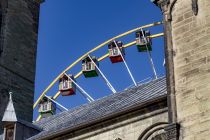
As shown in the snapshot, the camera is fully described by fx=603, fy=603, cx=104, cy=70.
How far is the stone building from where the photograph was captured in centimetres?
1919

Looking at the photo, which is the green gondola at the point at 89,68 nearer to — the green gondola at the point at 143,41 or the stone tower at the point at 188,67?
the green gondola at the point at 143,41

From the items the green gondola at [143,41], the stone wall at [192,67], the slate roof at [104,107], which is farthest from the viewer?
the green gondola at [143,41]

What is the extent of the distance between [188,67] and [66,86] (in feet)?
91.4

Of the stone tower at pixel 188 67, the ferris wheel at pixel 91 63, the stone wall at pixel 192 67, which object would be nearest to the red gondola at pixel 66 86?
the ferris wheel at pixel 91 63

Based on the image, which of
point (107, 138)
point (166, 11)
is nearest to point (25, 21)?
point (107, 138)

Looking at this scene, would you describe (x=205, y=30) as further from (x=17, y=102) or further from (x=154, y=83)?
(x=17, y=102)

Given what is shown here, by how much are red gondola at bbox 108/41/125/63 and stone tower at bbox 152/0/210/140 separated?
76.5 ft

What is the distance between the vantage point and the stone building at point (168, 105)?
63.0 feet

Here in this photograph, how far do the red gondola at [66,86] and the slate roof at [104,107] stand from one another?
12.3m

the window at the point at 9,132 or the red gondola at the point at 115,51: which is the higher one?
the red gondola at the point at 115,51

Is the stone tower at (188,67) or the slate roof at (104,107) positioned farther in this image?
the slate roof at (104,107)

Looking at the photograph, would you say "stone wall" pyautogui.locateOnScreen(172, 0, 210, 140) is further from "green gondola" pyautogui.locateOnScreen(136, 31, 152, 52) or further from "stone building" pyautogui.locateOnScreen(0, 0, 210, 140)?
"green gondola" pyautogui.locateOnScreen(136, 31, 152, 52)

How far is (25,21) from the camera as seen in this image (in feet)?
144

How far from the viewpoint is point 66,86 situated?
155 feet
